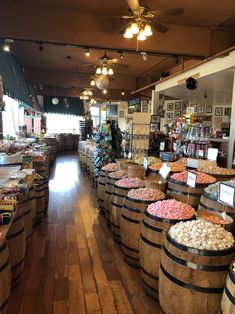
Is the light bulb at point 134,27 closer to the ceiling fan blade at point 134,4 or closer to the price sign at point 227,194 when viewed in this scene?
the ceiling fan blade at point 134,4

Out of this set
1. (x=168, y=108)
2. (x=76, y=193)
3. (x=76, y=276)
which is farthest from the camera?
(x=168, y=108)

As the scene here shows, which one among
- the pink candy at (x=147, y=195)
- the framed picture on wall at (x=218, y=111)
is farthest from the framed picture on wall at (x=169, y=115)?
the pink candy at (x=147, y=195)

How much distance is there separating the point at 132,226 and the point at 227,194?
111cm

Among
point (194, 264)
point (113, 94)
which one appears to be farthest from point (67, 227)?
point (113, 94)

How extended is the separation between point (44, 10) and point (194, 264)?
15.6ft

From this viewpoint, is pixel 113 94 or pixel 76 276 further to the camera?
pixel 113 94

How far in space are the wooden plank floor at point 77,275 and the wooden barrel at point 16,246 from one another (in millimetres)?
165

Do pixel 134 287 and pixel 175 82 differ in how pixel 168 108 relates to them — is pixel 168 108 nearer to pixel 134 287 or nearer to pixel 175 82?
pixel 175 82

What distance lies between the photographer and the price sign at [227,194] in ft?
6.11

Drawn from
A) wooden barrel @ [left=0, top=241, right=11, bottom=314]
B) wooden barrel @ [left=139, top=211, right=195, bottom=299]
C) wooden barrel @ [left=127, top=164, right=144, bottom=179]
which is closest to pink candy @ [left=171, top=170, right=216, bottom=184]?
wooden barrel @ [left=127, top=164, right=144, bottom=179]

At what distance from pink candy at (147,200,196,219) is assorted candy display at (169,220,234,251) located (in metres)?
0.30

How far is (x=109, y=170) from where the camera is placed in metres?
4.36

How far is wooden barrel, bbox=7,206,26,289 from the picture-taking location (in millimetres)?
2324

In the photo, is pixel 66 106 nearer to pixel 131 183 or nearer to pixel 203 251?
pixel 131 183
